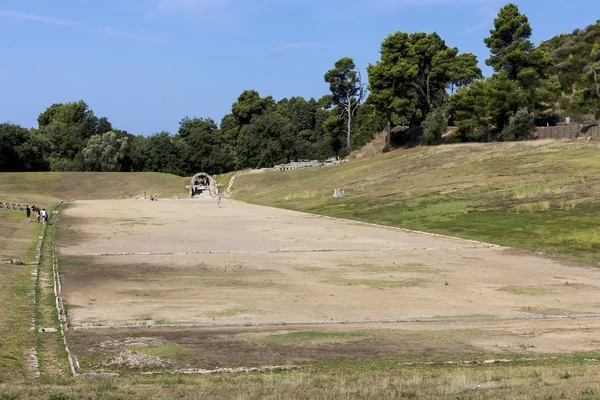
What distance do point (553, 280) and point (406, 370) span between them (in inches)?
633

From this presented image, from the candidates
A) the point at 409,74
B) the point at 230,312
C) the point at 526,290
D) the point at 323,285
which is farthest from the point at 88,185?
the point at 230,312

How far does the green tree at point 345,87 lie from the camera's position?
A: 438ft

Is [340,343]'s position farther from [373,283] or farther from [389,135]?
[389,135]

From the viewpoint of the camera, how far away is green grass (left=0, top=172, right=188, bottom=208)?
10256cm

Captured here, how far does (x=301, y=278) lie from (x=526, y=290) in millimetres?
8695

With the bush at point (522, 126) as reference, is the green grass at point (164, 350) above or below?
below

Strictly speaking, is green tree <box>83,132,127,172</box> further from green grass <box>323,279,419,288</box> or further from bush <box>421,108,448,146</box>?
green grass <box>323,279,419,288</box>

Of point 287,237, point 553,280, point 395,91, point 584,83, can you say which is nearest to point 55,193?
point 395,91

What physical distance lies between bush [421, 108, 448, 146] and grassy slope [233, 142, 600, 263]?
388 cm

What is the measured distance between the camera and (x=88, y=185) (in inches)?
4299

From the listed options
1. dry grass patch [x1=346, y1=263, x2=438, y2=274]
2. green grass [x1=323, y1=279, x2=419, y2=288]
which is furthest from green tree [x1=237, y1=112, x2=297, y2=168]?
green grass [x1=323, y1=279, x2=419, y2=288]

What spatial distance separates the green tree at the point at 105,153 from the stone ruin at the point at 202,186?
2676 cm

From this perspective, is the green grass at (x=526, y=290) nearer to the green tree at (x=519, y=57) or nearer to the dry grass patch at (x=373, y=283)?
the dry grass patch at (x=373, y=283)

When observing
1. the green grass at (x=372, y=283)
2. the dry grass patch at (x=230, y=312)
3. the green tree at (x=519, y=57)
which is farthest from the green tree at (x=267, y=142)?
the dry grass patch at (x=230, y=312)
